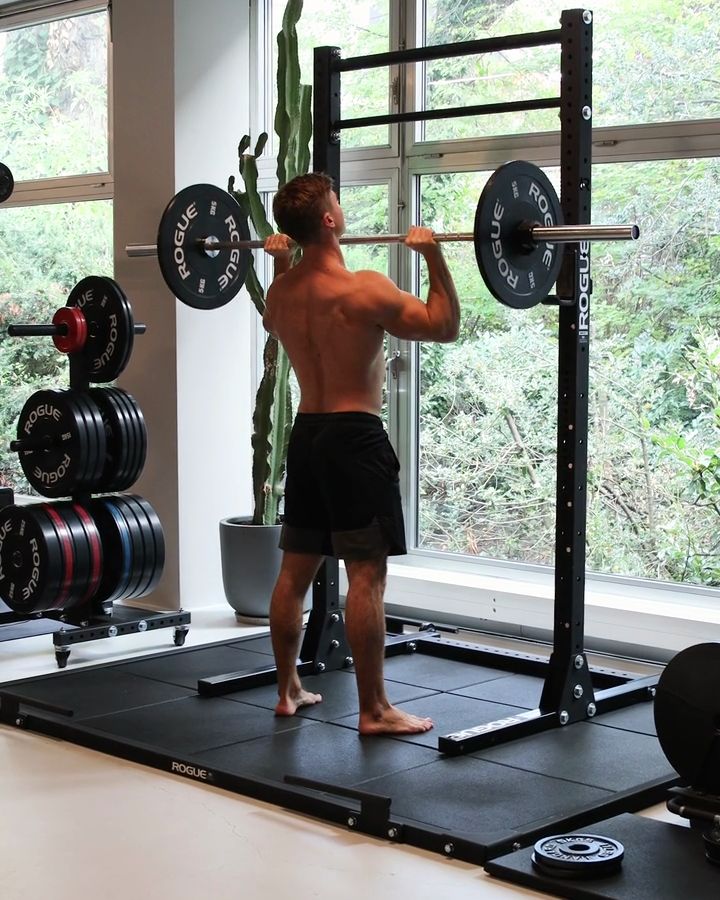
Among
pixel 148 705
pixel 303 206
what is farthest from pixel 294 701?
pixel 303 206

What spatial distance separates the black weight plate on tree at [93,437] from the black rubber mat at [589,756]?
6.54ft

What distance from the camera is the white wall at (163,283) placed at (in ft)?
19.3

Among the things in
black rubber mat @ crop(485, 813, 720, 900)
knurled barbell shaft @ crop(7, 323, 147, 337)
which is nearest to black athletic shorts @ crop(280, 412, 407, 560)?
black rubber mat @ crop(485, 813, 720, 900)

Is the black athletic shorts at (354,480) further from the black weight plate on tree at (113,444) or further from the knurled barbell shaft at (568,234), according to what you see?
the black weight plate on tree at (113,444)

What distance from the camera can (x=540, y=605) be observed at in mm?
5254

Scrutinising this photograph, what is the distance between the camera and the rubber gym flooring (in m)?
3.24

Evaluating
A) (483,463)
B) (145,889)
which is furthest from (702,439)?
(145,889)

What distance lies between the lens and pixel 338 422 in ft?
13.0

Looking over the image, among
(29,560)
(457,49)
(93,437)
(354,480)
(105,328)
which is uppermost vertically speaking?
(457,49)

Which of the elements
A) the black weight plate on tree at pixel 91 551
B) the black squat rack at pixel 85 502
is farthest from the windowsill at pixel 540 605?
the black weight plate on tree at pixel 91 551

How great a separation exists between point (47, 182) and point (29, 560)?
295 centimetres

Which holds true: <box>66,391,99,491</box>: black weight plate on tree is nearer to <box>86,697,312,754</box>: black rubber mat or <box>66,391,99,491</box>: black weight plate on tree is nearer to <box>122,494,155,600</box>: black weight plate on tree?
<box>122,494,155,600</box>: black weight plate on tree

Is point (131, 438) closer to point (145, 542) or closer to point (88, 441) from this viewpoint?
point (88, 441)

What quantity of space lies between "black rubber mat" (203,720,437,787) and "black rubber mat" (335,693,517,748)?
93mm
